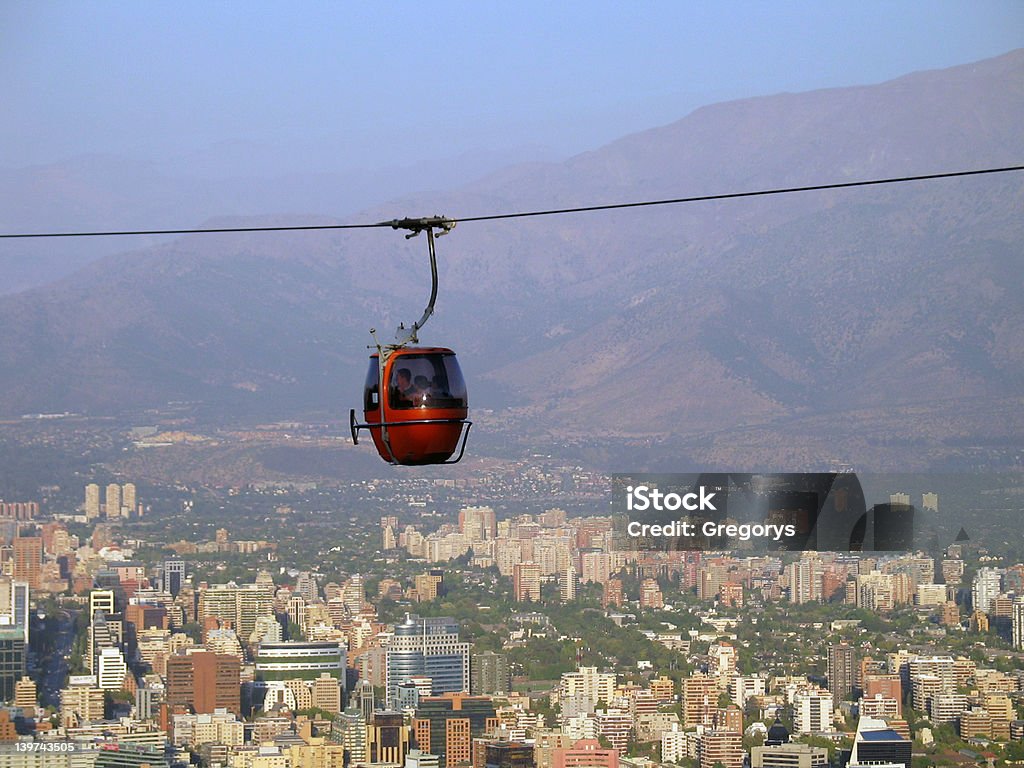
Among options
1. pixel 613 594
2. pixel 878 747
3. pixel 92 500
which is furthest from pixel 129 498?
pixel 878 747

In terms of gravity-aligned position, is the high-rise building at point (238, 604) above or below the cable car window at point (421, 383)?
below

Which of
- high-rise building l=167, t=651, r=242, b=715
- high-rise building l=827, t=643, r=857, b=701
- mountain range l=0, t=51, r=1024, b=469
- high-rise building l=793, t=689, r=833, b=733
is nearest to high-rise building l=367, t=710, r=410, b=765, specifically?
high-rise building l=167, t=651, r=242, b=715

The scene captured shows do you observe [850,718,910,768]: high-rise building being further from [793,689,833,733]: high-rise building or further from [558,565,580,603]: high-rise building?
Result: [558,565,580,603]: high-rise building

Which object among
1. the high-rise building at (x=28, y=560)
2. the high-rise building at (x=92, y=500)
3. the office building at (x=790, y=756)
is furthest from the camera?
the high-rise building at (x=92, y=500)

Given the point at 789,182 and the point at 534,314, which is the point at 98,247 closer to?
the point at 534,314

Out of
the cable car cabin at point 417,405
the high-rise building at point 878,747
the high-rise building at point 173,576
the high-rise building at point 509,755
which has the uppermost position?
the cable car cabin at point 417,405

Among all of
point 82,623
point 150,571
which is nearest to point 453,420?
point 82,623

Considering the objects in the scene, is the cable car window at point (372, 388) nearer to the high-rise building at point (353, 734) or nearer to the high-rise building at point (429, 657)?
the high-rise building at point (353, 734)

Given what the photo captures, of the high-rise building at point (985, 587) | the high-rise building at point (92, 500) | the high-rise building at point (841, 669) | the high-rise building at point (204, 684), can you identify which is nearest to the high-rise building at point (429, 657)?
the high-rise building at point (204, 684)
